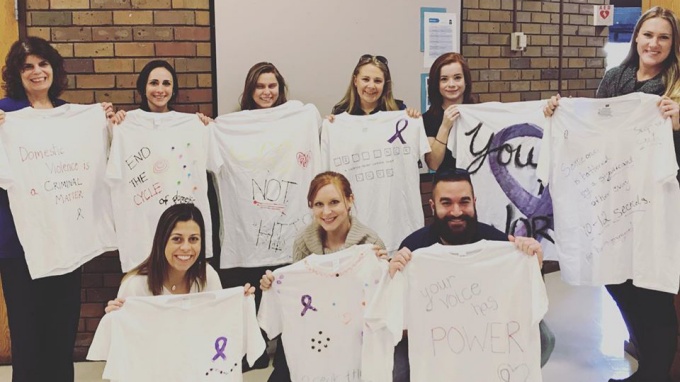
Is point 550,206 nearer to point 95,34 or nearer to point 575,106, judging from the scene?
point 575,106

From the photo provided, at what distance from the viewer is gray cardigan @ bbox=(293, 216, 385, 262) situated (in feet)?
9.09

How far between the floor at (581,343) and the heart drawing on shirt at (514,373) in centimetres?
104

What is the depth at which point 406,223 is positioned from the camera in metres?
3.42

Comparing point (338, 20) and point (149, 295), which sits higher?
point (338, 20)

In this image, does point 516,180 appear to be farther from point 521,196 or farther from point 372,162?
point 372,162

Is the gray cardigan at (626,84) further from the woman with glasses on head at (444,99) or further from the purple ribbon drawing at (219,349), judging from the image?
the purple ribbon drawing at (219,349)

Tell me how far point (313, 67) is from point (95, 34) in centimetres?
118

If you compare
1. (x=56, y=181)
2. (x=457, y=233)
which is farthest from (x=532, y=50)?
(x=56, y=181)

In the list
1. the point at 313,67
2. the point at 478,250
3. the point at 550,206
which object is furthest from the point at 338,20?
the point at 478,250

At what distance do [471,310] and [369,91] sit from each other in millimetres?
1301

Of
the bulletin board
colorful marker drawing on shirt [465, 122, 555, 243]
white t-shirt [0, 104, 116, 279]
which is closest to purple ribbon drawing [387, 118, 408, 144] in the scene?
colorful marker drawing on shirt [465, 122, 555, 243]

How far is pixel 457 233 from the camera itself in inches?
105

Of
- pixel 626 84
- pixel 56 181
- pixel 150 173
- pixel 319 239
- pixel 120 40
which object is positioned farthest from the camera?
pixel 120 40

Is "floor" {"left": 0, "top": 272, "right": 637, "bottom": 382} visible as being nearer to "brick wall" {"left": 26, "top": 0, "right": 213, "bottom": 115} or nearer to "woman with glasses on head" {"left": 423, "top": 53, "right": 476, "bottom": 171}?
"woman with glasses on head" {"left": 423, "top": 53, "right": 476, "bottom": 171}
